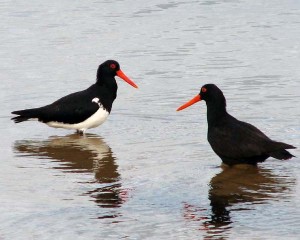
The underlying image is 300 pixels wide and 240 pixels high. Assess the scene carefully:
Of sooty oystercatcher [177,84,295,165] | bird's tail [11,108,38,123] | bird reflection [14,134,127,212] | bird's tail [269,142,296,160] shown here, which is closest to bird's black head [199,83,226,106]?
sooty oystercatcher [177,84,295,165]

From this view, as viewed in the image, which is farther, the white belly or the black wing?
the white belly

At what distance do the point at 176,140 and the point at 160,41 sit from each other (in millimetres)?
7719

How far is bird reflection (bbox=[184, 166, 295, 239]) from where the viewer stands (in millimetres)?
9033

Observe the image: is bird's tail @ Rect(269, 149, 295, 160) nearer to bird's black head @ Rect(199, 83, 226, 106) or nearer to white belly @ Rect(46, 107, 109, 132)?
bird's black head @ Rect(199, 83, 226, 106)

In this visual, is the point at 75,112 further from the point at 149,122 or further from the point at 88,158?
the point at 88,158

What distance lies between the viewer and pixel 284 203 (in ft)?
31.7

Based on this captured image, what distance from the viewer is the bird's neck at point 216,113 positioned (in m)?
11.8

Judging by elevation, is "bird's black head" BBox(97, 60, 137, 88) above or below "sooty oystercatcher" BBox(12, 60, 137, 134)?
above

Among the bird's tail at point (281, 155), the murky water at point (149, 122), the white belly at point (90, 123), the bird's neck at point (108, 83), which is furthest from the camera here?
the bird's neck at point (108, 83)

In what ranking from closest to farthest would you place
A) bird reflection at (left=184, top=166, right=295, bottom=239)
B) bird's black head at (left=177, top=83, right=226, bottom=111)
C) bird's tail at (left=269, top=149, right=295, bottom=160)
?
bird reflection at (left=184, top=166, right=295, bottom=239) → bird's tail at (left=269, top=149, right=295, bottom=160) → bird's black head at (left=177, top=83, right=226, bottom=111)

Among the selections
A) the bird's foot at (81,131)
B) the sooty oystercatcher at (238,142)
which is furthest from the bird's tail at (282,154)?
the bird's foot at (81,131)

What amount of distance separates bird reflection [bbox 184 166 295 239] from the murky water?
21 mm

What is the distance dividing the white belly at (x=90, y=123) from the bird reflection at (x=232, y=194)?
2.84 meters

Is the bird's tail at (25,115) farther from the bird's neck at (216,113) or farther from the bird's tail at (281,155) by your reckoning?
the bird's tail at (281,155)
